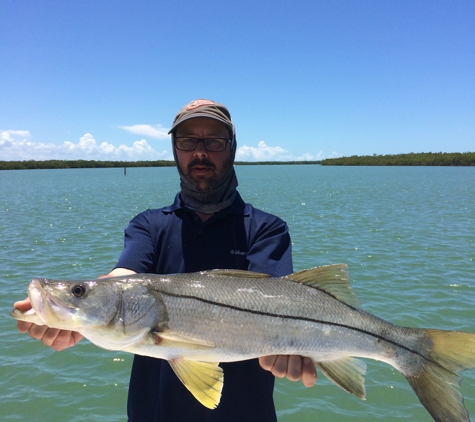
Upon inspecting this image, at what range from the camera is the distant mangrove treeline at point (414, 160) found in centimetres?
11200

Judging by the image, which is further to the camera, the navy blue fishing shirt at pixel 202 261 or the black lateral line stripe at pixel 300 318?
the navy blue fishing shirt at pixel 202 261

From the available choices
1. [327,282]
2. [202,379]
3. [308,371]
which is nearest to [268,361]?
[308,371]

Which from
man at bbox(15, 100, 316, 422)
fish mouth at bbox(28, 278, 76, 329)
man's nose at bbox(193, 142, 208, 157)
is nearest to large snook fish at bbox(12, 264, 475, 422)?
fish mouth at bbox(28, 278, 76, 329)

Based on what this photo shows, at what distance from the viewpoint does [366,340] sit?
251 centimetres

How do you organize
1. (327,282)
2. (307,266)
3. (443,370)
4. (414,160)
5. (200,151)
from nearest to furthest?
(443,370) → (327,282) → (200,151) → (307,266) → (414,160)

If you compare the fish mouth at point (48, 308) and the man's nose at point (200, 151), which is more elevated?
the man's nose at point (200, 151)

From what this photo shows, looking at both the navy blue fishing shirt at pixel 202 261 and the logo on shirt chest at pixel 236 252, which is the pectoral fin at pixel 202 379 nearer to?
the navy blue fishing shirt at pixel 202 261

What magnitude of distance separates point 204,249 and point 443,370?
6.27 feet

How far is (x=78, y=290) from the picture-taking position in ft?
8.04

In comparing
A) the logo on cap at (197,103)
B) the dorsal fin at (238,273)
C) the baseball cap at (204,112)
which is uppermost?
the logo on cap at (197,103)

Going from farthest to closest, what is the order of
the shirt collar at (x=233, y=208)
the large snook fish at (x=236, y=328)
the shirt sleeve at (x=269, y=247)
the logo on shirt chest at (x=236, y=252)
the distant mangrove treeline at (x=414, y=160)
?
the distant mangrove treeline at (x=414, y=160) → the shirt collar at (x=233, y=208) → the logo on shirt chest at (x=236, y=252) → the shirt sleeve at (x=269, y=247) → the large snook fish at (x=236, y=328)

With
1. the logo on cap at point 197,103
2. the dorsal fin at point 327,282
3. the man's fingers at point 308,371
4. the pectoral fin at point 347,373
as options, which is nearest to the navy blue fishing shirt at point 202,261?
the dorsal fin at point 327,282

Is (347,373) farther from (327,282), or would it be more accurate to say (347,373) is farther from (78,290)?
(78,290)

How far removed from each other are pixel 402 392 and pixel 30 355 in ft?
20.5
